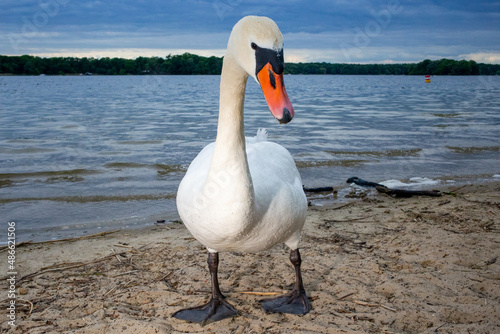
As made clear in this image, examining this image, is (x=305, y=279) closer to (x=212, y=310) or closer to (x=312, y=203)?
(x=212, y=310)

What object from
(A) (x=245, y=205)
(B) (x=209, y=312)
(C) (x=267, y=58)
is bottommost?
(B) (x=209, y=312)

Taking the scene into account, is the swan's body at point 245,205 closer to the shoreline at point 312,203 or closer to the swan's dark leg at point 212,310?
the swan's dark leg at point 212,310

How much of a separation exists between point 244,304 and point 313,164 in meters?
7.26

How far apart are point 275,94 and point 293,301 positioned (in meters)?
2.08

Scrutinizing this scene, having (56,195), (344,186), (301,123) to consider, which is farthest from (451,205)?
(301,123)

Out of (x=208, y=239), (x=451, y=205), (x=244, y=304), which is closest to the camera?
(x=208, y=239)

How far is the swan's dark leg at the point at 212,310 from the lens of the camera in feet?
12.6

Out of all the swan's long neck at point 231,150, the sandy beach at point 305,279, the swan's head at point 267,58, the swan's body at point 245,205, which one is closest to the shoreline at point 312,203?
the sandy beach at point 305,279

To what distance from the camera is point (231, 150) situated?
10.5ft

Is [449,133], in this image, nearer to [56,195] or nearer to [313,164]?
[313,164]

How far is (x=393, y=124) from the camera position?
19031 millimetres

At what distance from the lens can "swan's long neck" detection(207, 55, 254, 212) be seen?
3123mm

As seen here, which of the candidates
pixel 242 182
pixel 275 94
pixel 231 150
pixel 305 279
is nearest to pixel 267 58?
pixel 275 94

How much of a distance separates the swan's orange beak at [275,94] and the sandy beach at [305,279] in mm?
1855
